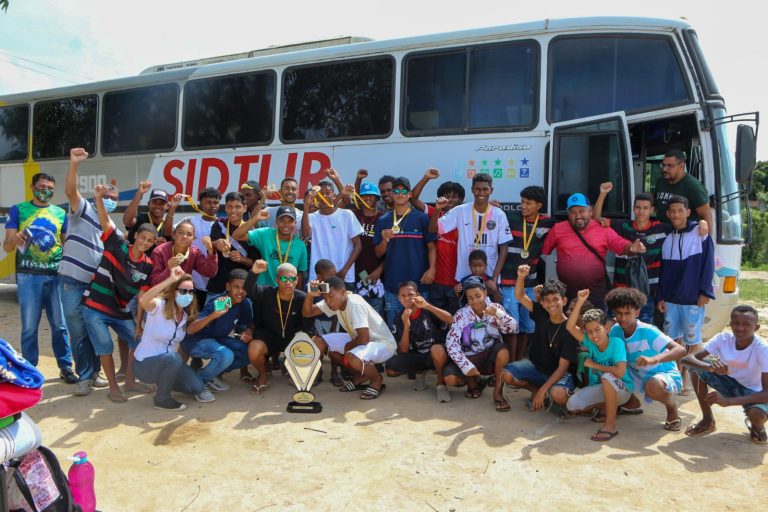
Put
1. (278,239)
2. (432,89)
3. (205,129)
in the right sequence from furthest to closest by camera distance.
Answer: (205,129) < (432,89) < (278,239)

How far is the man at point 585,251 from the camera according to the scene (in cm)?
553

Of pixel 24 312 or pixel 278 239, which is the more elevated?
pixel 278 239

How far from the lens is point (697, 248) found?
5402 millimetres

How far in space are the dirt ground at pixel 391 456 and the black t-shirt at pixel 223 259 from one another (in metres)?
1.15

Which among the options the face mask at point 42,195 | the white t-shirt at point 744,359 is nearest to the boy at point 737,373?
the white t-shirt at point 744,359

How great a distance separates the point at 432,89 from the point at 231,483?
467cm

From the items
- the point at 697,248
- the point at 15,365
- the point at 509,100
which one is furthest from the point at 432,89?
the point at 15,365

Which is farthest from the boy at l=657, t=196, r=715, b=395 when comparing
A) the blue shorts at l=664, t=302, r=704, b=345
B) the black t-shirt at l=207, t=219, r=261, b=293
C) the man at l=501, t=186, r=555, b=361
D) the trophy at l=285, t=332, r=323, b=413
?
the black t-shirt at l=207, t=219, r=261, b=293

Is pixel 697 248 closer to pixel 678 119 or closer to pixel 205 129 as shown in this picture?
pixel 678 119

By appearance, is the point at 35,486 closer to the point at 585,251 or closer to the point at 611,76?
the point at 585,251

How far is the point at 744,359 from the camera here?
4543 mm

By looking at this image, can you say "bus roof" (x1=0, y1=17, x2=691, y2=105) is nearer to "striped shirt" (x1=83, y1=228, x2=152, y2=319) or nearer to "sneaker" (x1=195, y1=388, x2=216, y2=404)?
"striped shirt" (x1=83, y1=228, x2=152, y2=319)

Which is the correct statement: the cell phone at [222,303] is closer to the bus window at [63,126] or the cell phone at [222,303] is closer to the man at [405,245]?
the man at [405,245]

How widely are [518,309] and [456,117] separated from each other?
7.20 ft
